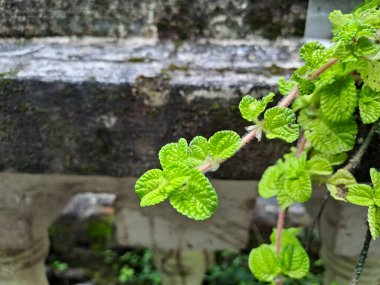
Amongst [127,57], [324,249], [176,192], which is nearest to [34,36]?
[127,57]

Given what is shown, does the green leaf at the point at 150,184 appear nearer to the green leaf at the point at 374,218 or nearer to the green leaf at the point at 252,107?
the green leaf at the point at 252,107

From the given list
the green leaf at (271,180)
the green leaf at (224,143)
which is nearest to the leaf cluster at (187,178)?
the green leaf at (224,143)

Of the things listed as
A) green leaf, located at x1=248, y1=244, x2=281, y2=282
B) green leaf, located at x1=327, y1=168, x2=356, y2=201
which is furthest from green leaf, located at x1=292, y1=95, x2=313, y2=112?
green leaf, located at x1=248, y1=244, x2=281, y2=282

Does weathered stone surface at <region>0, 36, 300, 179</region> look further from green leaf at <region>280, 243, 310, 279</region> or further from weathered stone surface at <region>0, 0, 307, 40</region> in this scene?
green leaf at <region>280, 243, 310, 279</region>

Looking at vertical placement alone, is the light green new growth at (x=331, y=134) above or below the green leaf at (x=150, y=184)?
above

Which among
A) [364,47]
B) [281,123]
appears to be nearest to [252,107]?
[281,123]

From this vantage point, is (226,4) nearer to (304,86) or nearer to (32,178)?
(304,86)

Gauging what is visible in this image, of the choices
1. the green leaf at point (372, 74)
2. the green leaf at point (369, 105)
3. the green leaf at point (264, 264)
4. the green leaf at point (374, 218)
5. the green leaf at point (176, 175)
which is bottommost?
the green leaf at point (264, 264)
